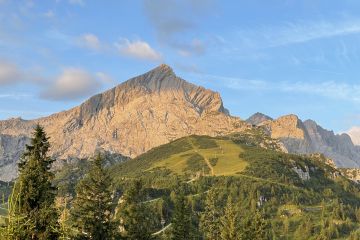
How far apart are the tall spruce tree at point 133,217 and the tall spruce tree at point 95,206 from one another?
440 cm

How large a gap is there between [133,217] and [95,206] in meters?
8.70

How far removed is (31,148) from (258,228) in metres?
61.4

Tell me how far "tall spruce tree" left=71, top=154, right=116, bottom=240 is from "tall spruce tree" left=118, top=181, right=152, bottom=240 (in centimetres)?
440

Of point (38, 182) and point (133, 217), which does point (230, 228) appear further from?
point (38, 182)

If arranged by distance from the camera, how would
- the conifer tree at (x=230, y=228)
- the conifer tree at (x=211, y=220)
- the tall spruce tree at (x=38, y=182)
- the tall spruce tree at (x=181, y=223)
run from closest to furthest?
1. the tall spruce tree at (x=38, y=182)
2. the tall spruce tree at (x=181, y=223)
3. the conifer tree at (x=230, y=228)
4. the conifer tree at (x=211, y=220)

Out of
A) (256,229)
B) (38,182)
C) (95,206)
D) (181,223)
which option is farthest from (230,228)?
(38,182)

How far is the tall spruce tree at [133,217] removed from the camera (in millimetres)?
62969

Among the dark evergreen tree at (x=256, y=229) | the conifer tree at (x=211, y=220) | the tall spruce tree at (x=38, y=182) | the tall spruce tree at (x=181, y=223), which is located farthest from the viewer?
the conifer tree at (x=211, y=220)

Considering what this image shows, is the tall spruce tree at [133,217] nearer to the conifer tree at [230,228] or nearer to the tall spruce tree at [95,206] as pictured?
the tall spruce tree at [95,206]

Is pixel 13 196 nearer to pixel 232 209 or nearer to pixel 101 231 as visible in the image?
pixel 101 231

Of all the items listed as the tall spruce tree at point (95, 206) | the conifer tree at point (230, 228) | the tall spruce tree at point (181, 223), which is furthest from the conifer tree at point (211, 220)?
the tall spruce tree at point (95, 206)

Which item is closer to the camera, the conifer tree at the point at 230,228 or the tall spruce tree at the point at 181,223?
the tall spruce tree at the point at 181,223

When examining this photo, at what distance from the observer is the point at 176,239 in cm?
8169

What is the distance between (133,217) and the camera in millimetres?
63781
